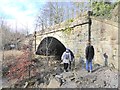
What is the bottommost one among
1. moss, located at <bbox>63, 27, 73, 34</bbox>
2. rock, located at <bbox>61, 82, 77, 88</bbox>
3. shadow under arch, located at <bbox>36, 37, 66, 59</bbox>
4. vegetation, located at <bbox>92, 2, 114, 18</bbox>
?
rock, located at <bbox>61, 82, 77, 88</bbox>

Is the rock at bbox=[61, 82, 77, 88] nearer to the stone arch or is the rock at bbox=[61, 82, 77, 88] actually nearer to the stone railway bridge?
the stone railway bridge

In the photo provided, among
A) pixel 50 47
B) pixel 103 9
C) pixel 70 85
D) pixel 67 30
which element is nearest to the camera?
pixel 70 85

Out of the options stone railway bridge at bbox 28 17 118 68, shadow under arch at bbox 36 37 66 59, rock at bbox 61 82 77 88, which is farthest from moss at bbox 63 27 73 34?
shadow under arch at bbox 36 37 66 59

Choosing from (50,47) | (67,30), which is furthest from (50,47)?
(67,30)

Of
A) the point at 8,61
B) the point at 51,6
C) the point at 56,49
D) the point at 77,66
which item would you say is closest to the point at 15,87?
the point at 77,66

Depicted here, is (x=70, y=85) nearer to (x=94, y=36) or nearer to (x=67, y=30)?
(x=94, y=36)

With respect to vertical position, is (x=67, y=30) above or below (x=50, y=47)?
above

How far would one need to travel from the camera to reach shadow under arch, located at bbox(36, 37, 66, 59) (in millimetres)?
20688

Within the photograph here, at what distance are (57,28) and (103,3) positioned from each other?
5.20 metres

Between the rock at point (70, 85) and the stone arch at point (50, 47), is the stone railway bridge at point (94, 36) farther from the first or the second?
the stone arch at point (50, 47)

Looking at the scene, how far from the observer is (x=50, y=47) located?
21672 millimetres

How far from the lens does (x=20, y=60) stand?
19.1m

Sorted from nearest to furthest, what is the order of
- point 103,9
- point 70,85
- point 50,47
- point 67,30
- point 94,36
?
point 70,85 < point 94,36 < point 103,9 < point 67,30 < point 50,47

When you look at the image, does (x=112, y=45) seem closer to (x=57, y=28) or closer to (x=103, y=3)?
(x=103, y=3)
